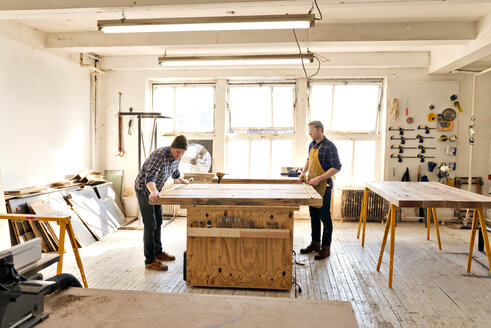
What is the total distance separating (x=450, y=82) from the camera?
5879 millimetres

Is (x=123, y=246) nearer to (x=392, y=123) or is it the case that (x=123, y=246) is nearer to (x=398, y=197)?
(x=398, y=197)

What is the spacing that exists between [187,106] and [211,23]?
3.31 metres

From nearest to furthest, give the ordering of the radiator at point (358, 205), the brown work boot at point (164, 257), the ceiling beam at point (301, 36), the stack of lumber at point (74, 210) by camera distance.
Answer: the brown work boot at point (164, 257) < the stack of lumber at point (74, 210) < the ceiling beam at point (301, 36) < the radiator at point (358, 205)

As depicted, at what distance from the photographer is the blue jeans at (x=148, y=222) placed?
3.46m

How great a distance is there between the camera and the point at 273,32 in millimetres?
4684

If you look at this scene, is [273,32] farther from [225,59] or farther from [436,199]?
[436,199]

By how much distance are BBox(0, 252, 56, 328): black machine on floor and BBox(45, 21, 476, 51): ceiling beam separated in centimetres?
428

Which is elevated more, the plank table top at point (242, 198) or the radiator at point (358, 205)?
the plank table top at point (242, 198)

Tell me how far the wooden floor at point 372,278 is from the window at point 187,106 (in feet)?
7.86

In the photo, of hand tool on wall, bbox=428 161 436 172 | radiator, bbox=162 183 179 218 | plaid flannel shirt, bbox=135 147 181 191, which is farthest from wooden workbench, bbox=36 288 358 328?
hand tool on wall, bbox=428 161 436 172

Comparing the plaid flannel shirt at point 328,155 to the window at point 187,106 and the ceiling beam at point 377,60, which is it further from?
the window at point 187,106

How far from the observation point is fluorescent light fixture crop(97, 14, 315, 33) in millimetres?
3258

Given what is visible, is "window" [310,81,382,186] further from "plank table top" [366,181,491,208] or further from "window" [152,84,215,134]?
"plank table top" [366,181,491,208]

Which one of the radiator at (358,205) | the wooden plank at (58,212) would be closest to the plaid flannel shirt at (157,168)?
the wooden plank at (58,212)
